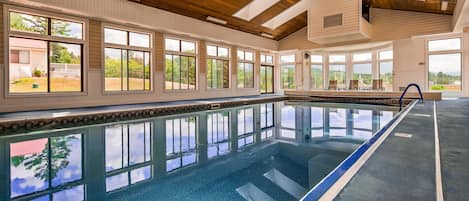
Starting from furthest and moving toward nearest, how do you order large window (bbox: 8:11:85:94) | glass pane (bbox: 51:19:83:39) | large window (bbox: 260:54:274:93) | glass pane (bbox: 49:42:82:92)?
large window (bbox: 260:54:274:93), glass pane (bbox: 49:42:82:92), glass pane (bbox: 51:19:83:39), large window (bbox: 8:11:85:94)

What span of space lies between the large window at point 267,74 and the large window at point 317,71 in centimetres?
244

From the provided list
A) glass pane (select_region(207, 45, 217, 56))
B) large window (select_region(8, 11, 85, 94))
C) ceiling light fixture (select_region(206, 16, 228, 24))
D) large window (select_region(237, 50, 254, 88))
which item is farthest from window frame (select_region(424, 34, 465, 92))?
large window (select_region(8, 11, 85, 94))

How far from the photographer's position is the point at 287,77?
1653cm

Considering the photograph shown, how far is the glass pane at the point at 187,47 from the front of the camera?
35.0 feet

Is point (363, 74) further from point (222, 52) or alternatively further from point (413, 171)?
point (413, 171)

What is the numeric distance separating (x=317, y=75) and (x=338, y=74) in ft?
4.06

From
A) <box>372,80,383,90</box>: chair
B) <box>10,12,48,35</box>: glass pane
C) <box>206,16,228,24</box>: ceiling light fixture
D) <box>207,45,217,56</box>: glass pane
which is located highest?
<box>206,16,228,24</box>: ceiling light fixture

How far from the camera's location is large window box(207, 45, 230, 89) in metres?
11.9

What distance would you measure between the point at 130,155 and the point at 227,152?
1364 mm

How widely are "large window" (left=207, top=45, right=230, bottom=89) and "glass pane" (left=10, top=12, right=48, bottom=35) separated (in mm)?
6064

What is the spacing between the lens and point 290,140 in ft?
15.4

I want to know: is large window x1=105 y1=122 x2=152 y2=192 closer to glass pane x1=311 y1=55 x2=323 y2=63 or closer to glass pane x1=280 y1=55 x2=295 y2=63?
glass pane x1=280 y1=55 x2=295 y2=63

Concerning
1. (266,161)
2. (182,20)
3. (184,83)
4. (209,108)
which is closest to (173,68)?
(184,83)

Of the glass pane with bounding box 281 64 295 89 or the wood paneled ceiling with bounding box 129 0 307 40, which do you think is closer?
the wood paneled ceiling with bounding box 129 0 307 40
